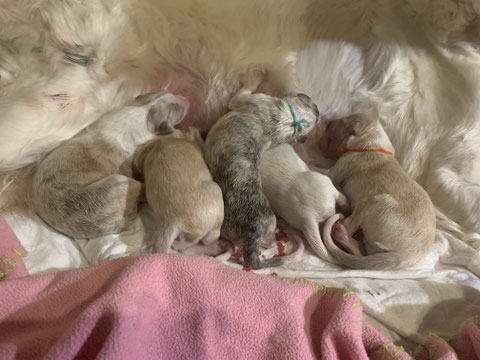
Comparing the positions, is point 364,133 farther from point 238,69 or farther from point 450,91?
point 238,69

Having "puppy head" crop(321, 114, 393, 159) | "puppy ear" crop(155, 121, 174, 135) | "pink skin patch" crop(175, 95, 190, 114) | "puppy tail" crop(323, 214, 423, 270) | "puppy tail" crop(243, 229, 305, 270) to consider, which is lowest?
"puppy tail" crop(243, 229, 305, 270)

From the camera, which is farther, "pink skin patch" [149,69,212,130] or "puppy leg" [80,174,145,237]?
"pink skin patch" [149,69,212,130]

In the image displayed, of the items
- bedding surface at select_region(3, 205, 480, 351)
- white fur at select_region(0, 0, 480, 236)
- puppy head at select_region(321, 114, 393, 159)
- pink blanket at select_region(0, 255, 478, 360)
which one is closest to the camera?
pink blanket at select_region(0, 255, 478, 360)

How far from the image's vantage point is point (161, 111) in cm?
134

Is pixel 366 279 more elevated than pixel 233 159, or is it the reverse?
pixel 233 159

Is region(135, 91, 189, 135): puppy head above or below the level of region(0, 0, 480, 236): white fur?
below

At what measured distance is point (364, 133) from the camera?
1379 millimetres

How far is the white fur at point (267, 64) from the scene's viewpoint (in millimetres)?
1254

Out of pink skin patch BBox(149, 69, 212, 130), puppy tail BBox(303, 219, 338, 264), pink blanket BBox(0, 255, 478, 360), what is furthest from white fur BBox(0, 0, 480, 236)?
pink blanket BBox(0, 255, 478, 360)

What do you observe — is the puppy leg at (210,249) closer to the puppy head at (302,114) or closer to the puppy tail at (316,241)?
the puppy tail at (316,241)

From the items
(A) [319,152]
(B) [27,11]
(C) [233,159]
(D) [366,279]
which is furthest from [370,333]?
(B) [27,11]

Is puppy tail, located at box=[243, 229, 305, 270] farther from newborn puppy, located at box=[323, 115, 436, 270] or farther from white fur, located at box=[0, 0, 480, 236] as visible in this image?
white fur, located at box=[0, 0, 480, 236]

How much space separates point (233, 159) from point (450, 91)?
766 mm

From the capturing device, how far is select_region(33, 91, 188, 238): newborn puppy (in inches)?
43.4
